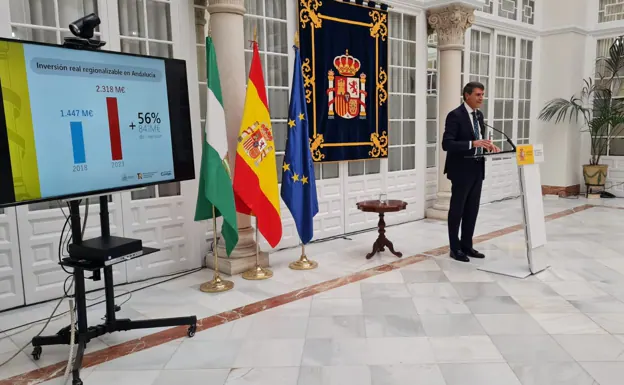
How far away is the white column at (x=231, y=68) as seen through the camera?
401cm

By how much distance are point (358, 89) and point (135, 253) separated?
12.0ft

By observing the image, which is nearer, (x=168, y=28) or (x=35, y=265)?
(x=35, y=265)

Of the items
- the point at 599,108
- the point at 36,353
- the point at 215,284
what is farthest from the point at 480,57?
the point at 36,353

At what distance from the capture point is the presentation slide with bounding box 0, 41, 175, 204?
221 centimetres

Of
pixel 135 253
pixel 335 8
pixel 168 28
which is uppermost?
pixel 335 8

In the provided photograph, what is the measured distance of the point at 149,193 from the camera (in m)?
4.06

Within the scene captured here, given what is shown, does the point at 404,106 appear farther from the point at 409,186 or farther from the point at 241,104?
the point at 241,104

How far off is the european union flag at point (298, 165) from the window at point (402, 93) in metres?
2.22

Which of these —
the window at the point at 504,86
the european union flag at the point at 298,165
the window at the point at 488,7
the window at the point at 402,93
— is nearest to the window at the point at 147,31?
the european union flag at the point at 298,165

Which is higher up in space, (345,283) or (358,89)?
(358,89)

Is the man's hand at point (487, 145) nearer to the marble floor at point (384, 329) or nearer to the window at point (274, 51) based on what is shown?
the marble floor at point (384, 329)

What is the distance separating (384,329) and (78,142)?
2042 millimetres

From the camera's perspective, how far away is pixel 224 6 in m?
3.95

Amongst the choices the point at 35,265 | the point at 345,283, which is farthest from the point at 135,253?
the point at 345,283
